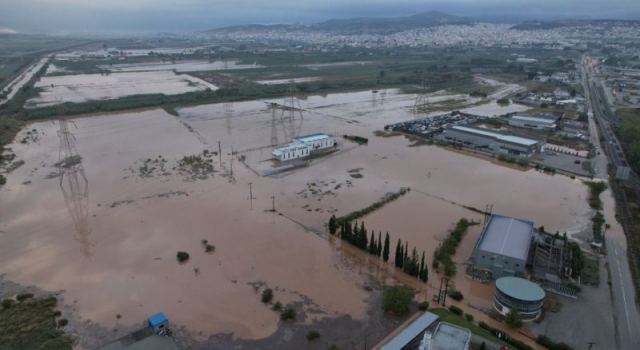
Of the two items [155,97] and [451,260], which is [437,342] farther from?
[155,97]

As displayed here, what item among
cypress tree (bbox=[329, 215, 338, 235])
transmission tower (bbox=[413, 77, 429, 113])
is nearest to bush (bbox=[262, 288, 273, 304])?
cypress tree (bbox=[329, 215, 338, 235])

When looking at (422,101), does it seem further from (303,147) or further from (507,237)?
(507,237)

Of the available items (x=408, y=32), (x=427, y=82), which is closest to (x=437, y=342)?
(x=427, y=82)

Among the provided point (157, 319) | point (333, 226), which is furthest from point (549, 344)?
point (157, 319)

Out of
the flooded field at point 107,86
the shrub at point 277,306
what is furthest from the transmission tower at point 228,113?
the shrub at point 277,306

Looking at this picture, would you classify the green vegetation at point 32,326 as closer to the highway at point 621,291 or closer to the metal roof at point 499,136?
the highway at point 621,291

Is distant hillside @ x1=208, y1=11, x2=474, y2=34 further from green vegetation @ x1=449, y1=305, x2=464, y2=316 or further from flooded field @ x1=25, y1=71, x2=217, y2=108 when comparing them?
green vegetation @ x1=449, y1=305, x2=464, y2=316
